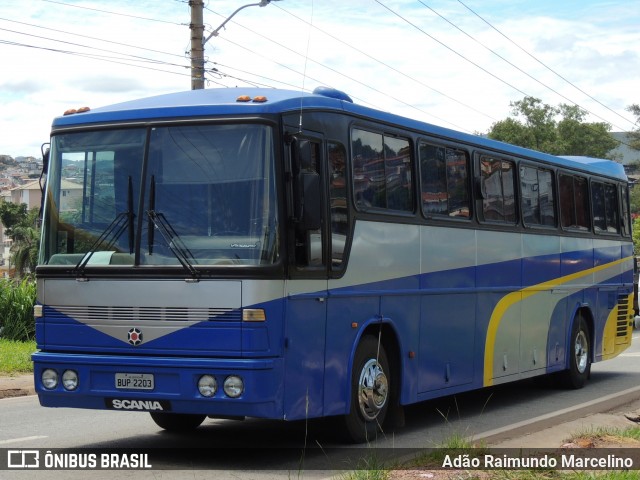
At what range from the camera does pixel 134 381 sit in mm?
9906

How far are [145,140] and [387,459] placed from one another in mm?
3533

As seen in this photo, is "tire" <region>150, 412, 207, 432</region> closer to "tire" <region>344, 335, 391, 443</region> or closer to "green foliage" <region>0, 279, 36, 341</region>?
"tire" <region>344, 335, 391, 443</region>

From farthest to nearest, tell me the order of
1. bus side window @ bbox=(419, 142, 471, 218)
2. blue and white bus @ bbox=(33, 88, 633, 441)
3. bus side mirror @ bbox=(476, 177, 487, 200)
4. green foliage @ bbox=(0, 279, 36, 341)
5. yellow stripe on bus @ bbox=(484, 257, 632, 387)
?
green foliage @ bbox=(0, 279, 36, 341) → yellow stripe on bus @ bbox=(484, 257, 632, 387) → bus side mirror @ bbox=(476, 177, 487, 200) → bus side window @ bbox=(419, 142, 471, 218) → blue and white bus @ bbox=(33, 88, 633, 441)

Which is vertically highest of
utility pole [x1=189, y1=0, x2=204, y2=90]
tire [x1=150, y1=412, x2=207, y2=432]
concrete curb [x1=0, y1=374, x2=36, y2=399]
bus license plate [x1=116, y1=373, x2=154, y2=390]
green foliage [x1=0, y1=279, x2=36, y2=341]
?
utility pole [x1=189, y1=0, x2=204, y2=90]

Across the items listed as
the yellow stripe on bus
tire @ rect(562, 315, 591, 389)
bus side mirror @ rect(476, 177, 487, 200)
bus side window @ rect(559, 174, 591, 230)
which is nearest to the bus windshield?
bus side mirror @ rect(476, 177, 487, 200)

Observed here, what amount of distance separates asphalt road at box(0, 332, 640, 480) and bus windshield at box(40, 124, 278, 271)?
1803 millimetres

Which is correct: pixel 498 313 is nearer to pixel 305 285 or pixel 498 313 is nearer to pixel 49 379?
pixel 305 285

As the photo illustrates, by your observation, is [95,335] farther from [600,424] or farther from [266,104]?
[600,424]

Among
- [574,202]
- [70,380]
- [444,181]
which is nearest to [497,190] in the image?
[444,181]

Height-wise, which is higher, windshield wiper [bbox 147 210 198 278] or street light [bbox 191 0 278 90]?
street light [bbox 191 0 278 90]

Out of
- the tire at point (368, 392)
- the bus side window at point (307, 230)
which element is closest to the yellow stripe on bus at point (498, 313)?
the tire at point (368, 392)

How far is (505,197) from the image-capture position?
15.4 metres

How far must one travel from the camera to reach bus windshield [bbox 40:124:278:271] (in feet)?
32.2

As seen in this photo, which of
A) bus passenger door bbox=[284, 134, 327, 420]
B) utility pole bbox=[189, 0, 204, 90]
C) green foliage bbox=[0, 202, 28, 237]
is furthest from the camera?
green foliage bbox=[0, 202, 28, 237]
